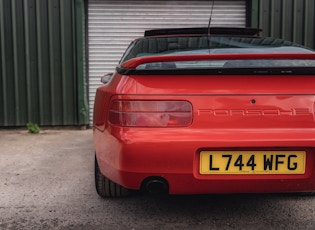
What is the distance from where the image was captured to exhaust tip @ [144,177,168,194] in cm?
229

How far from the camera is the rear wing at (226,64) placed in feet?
7.56

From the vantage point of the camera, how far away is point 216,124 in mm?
2260

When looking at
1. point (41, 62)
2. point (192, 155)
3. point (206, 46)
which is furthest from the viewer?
point (41, 62)

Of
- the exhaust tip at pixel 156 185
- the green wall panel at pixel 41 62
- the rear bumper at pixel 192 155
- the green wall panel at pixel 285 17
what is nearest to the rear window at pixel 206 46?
the rear bumper at pixel 192 155

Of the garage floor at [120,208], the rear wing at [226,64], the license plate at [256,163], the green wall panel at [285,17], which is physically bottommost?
the garage floor at [120,208]

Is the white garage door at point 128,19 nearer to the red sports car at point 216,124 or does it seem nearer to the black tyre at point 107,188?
the black tyre at point 107,188

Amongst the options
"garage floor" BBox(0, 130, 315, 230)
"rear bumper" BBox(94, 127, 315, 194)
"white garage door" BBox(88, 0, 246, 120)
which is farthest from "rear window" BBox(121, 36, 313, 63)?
"white garage door" BBox(88, 0, 246, 120)

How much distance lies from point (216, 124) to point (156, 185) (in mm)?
502

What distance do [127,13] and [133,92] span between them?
192 inches

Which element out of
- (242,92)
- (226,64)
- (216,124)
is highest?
(226,64)

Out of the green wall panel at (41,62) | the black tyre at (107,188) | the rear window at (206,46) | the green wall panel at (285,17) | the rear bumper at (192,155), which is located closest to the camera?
the rear bumper at (192,155)

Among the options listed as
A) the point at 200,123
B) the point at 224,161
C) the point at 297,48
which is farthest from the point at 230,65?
the point at 297,48

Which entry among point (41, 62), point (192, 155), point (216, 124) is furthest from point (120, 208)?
point (41, 62)

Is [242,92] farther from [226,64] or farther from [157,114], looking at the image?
[157,114]
